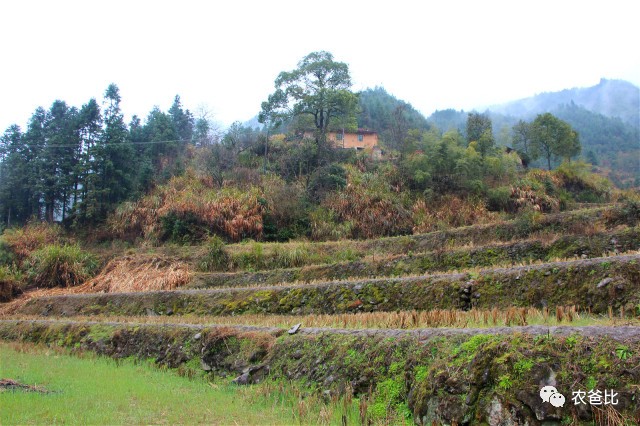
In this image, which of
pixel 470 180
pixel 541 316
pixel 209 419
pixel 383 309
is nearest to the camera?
pixel 209 419

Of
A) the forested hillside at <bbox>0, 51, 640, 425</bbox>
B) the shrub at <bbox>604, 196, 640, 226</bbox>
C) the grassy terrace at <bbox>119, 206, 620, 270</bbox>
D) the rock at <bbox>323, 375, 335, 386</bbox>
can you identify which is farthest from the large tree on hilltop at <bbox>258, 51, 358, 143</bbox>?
the rock at <bbox>323, 375, 335, 386</bbox>

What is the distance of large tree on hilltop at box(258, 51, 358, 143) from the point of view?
136ft

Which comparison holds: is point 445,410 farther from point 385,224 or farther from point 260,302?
point 385,224

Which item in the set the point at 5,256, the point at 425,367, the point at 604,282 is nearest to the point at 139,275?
the point at 5,256

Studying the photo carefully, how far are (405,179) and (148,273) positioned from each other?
19.0 m

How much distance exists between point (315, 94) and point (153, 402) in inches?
1444

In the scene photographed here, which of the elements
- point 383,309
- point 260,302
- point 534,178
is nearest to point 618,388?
point 383,309

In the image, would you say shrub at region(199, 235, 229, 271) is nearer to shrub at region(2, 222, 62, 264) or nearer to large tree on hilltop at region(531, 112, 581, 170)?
shrub at region(2, 222, 62, 264)

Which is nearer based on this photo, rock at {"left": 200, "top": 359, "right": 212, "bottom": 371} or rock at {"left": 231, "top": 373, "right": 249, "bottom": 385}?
rock at {"left": 231, "top": 373, "right": 249, "bottom": 385}

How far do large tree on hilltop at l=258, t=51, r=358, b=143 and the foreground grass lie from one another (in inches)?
1312

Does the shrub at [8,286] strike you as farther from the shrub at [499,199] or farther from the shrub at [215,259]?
the shrub at [499,199]

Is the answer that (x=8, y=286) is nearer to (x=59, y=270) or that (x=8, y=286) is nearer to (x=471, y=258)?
(x=59, y=270)

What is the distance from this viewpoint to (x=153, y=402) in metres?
7.40

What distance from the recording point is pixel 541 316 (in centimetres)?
788
